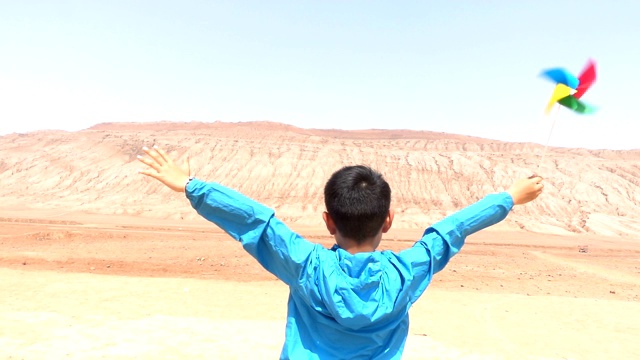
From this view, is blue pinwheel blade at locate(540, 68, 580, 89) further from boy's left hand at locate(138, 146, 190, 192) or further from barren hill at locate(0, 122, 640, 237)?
barren hill at locate(0, 122, 640, 237)

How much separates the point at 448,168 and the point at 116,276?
154 ft

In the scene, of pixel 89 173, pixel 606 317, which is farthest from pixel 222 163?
pixel 606 317

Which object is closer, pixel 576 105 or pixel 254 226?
pixel 254 226

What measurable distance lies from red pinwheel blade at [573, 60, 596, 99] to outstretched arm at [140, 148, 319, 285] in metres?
2.44

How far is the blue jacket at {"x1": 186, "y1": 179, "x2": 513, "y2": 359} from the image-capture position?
1.79m

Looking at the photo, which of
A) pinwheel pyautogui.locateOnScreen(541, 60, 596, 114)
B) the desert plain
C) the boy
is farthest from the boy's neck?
the desert plain

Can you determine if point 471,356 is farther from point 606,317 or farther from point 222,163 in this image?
point 222,163

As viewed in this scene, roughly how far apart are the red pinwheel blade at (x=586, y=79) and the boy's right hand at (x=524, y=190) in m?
1.38

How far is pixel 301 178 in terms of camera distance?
5369 centimetres

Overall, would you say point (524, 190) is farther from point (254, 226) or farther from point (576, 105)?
point (576, 105)

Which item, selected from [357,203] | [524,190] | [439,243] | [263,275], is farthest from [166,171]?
[263,275]

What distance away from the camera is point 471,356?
29.4 ft

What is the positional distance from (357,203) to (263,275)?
1509 cm

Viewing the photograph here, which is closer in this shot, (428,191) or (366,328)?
(366,328)
